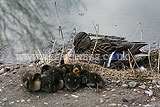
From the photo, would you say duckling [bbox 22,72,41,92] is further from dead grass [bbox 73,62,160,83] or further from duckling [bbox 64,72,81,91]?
dead grass [bbox 73,62,160,83]

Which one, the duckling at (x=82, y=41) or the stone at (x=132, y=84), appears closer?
the stone at (x=132, y=84)

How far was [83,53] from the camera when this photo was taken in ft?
12.3

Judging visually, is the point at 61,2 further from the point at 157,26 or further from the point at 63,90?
the point at 63,90

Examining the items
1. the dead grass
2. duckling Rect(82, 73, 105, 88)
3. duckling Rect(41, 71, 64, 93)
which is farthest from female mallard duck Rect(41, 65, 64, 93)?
the dead grass

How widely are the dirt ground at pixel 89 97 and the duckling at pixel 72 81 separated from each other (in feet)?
0.22

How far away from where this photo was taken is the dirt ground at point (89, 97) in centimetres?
232

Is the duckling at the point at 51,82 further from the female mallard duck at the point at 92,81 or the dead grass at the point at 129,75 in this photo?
the dead grass at the point at 129,75

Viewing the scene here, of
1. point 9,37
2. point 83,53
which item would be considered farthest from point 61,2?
point 83,53

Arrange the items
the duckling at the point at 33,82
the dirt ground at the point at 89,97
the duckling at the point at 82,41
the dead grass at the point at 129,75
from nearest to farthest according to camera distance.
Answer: the dirt ground at the point at 89,97, the duckling at the point at 33,82, the dead grass at the point at 129,75, the duckling at the point at 82,41

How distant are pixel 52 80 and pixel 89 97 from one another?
19.9 inches

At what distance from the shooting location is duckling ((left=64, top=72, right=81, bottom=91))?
2.61 metres

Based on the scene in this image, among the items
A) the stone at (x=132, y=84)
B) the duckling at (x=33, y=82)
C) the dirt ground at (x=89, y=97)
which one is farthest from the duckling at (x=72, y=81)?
the stone at (x=132, y=84)

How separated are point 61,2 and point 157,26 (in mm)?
3032

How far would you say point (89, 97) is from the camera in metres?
2.46
